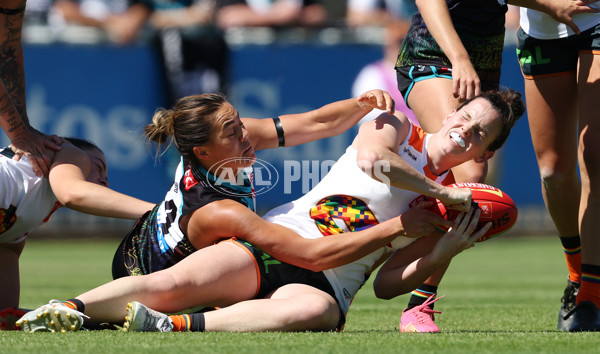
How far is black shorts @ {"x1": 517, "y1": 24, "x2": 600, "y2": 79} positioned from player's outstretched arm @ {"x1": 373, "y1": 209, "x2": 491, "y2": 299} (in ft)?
4.34

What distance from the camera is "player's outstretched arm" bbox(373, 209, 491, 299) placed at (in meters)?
4.18

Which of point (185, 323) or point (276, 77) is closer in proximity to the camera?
point (185, 323)

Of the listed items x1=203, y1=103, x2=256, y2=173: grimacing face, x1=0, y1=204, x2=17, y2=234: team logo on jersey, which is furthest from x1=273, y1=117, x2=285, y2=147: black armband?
x1=0, y1=204, x2=17, y2=234: team logo on jersey

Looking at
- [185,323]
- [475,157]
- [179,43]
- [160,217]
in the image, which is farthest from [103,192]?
[179,43]

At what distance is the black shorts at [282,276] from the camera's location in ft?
14.3

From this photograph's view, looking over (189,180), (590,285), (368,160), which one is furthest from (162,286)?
(590,285)

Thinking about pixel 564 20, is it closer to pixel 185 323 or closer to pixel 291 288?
pixel 291 288

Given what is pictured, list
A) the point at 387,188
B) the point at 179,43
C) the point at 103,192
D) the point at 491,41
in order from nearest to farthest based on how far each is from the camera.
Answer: the point at 387,188 < the point at 103,192 < the point at 491,41 < the point at 179,43

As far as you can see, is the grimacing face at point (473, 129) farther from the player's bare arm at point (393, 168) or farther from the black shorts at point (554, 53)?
the black shorts at point (554, 53)

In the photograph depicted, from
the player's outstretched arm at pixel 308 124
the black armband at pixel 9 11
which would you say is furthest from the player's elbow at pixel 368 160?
the black armband at pixel 9 11

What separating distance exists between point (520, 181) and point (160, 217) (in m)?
9.08

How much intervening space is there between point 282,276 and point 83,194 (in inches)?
43.9

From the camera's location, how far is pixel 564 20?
4.88m

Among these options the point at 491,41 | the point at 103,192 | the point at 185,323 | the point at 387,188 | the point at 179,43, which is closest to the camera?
the point at 185,323
